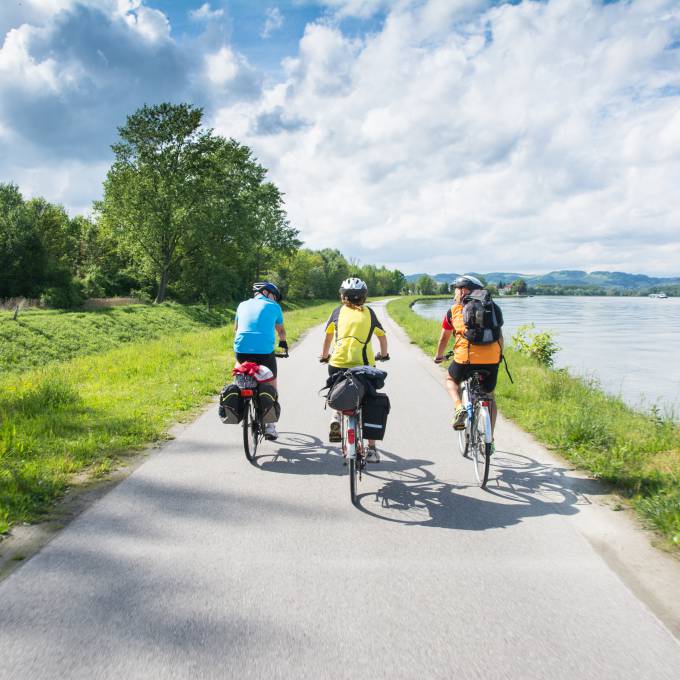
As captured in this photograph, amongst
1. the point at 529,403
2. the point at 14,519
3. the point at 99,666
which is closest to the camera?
the point at 99,666

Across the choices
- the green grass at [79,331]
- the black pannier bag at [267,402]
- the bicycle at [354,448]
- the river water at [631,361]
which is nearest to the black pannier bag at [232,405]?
the black pannier bag at [267,402]

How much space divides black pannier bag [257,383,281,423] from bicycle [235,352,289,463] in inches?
1.7

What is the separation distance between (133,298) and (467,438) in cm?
3632

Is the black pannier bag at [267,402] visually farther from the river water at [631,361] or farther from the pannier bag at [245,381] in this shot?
the river water at [631,361]

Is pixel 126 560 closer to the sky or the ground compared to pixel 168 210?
closer to the ground

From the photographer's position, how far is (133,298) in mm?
37250

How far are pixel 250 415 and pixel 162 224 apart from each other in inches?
1253

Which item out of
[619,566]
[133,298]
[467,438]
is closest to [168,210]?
[133,298]

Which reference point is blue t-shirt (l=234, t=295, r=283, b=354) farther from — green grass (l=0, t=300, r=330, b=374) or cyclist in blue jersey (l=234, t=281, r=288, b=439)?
green grass (l=0, t=300, r=330, b=374)

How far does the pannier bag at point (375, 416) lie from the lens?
4312mm

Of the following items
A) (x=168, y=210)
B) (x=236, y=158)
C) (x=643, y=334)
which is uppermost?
(x=236, y=158)

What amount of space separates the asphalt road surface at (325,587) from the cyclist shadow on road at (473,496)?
23 mm

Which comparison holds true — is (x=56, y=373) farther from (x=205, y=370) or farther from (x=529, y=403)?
(x=529, y=403)

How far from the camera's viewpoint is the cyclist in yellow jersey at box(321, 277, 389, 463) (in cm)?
479
